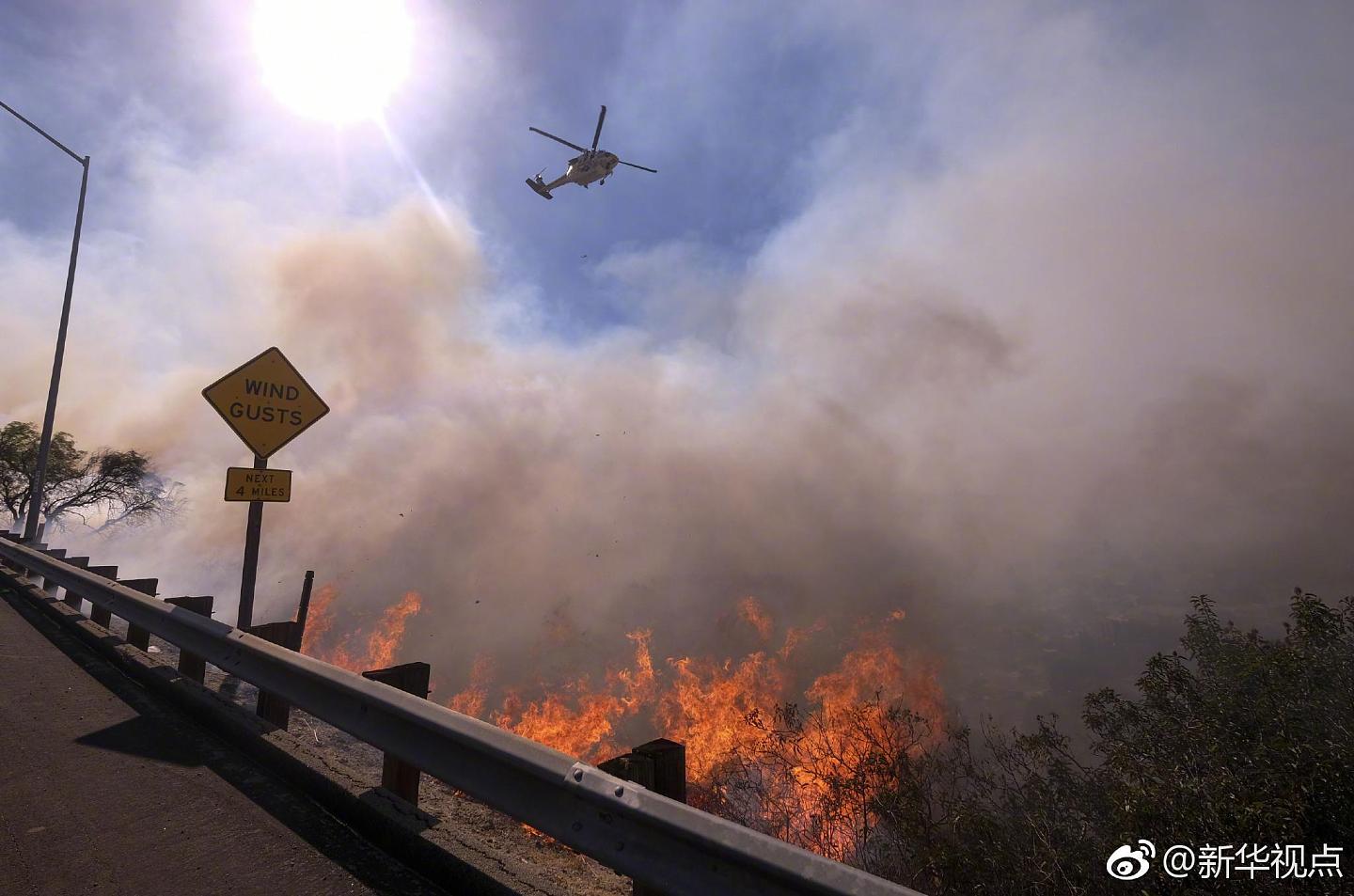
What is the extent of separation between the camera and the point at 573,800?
254 centimetres

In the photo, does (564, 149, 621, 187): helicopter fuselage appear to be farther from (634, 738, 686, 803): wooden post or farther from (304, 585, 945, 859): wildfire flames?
(634, 738, 686, 803): wooden post

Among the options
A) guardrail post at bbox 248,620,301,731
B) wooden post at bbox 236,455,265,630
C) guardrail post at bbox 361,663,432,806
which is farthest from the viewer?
wooden post at bbox 236,455,265,630

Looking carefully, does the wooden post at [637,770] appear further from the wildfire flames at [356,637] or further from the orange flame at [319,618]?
the orange flame at [319,618]

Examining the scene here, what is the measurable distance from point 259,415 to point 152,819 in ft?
13.4

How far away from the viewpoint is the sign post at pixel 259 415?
605 centimetres

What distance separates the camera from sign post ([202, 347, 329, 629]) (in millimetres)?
6051

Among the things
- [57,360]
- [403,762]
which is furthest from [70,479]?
[403,762]

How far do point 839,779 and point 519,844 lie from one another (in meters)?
13.4

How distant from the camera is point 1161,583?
405 feet

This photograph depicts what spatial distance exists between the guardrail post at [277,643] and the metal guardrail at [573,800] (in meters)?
0.78

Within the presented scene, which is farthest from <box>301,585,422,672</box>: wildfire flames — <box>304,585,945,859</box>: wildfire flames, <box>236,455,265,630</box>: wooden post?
<box>236,455,265,630</box>: wooden post

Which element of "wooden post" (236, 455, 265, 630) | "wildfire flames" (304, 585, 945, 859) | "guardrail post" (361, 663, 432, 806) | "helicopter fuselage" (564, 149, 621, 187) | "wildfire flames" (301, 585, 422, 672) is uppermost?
"helicopter fuselage" (564, 149, 621, 187)

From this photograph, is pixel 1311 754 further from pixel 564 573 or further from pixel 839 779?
pixel 564 573

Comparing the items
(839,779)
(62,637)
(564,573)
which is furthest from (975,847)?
(564,573)
